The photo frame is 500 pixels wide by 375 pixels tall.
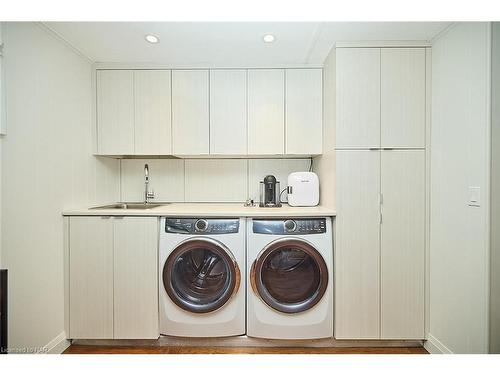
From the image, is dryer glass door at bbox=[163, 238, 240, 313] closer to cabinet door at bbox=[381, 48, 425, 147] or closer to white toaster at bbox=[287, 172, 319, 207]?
white toaster at bbox=[287, 172, 319, 207]

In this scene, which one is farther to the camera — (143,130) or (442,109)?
(143,130)

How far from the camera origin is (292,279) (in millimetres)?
1912

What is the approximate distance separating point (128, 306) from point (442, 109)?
8.49 feet

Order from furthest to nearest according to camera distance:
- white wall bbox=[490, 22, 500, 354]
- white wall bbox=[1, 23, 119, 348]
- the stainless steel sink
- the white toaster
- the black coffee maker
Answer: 1. the stainless steel sink
2. the black coffee maker
3. the white toaster
4. white wall bbox=[1, 23, 119, 348]
5. white wall bbox=[490, 22, 500, 354]

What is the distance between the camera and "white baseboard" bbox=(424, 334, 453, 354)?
1745mm

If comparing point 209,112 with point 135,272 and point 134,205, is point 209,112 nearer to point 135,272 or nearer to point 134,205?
point 134,205

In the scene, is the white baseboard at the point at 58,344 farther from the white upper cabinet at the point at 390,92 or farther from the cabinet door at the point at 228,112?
the white upper cabinet at the point at 390,92

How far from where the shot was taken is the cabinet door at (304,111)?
2.26m

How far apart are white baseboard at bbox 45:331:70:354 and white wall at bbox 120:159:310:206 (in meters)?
1.21

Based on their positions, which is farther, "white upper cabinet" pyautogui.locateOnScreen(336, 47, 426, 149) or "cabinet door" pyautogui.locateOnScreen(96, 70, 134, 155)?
"cabinet door" pyautogui.locateOnScreen(96, 70, 134, 155)

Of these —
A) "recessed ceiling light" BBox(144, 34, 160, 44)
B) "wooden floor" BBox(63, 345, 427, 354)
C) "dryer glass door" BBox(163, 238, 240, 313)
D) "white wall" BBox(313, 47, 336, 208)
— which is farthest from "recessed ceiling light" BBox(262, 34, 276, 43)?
"wooden floor" BBox(63, 345, 427, 354)
